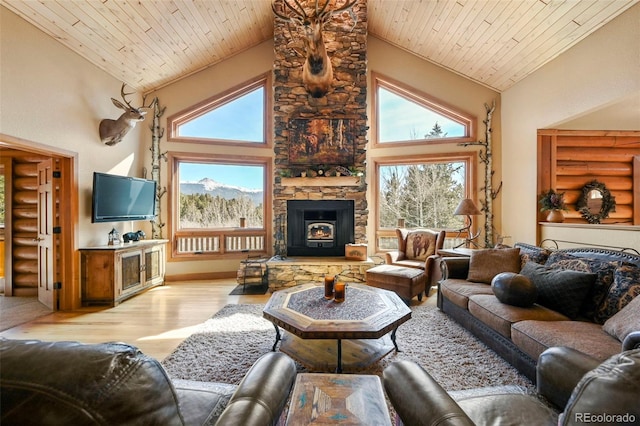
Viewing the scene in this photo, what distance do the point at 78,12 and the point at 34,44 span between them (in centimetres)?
61

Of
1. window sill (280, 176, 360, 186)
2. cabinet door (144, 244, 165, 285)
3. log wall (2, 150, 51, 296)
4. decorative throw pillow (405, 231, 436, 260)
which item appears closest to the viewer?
log wall (2, 150, 51, 296)

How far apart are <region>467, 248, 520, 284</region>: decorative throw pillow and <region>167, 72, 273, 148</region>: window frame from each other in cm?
416

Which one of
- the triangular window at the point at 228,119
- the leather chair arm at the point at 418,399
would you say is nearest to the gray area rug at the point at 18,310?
the triangular window at the point at 228,119

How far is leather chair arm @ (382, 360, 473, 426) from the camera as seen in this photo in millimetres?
917

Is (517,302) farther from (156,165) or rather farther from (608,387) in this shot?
(156,165)

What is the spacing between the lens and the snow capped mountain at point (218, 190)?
17.8 feet

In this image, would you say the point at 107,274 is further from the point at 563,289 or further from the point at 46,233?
the point at 563,289

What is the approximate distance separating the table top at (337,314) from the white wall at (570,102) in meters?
2.89

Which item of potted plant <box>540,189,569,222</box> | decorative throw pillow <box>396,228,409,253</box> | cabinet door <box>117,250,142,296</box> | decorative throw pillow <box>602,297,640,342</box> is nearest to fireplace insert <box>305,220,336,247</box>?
decorative throw pillow <box>396,228,409,253</box>

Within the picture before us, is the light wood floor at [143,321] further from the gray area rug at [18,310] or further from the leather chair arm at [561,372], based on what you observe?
the leather chair arm at [561,372]

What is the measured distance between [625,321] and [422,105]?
484 cm

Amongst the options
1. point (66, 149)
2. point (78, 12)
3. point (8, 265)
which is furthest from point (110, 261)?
point (78, 12)

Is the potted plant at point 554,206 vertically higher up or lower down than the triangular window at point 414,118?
lower down

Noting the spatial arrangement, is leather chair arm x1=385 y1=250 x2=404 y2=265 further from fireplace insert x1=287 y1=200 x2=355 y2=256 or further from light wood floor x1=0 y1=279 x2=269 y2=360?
A: light wood floor x1=0 y1=279 x2=269 y2=360
